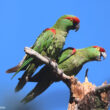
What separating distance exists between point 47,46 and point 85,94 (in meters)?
1.47

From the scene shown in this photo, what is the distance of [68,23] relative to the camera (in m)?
5.39

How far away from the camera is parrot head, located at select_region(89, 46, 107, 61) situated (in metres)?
5.41

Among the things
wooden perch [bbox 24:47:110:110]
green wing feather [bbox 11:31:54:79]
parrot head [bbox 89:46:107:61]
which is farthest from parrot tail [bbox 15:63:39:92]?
parrot head [bbox 89:46:107:61]

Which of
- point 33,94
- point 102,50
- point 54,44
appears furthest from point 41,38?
point 102,50

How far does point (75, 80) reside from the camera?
409cm

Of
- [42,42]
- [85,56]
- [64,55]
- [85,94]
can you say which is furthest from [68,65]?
[85,94]

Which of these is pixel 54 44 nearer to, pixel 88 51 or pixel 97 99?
pixel 88 51

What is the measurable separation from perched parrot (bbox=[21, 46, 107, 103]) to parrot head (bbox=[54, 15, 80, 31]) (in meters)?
0.56

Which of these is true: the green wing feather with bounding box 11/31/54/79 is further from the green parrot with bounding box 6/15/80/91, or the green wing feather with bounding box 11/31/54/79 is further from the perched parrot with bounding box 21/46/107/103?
the perched parrot with bounding box 21/46/107/103

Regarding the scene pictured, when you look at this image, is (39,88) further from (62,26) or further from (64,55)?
(62,26)

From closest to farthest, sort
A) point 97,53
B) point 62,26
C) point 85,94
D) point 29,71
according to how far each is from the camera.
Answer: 1. point 85,94
2. point 29,71
3. point 62,26
4. point 97,53

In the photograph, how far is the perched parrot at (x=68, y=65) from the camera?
4918 millimetres

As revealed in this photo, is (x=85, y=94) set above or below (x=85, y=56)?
below

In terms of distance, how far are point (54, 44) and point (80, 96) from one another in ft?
4.68
